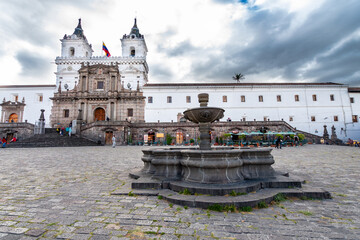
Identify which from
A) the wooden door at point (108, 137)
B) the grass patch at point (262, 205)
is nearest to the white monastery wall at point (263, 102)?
the wooden door at point (108, 137)

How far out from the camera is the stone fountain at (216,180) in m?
3.74

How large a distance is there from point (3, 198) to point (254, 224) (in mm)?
5084

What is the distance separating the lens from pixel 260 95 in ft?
122

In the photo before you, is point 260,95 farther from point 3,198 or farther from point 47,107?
point 47,107

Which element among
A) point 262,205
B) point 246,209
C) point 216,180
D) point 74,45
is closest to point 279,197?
point 262,205

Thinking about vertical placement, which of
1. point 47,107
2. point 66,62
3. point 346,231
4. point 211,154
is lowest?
point 346,231

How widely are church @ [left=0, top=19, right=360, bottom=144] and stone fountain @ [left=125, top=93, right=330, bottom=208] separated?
3093 cm

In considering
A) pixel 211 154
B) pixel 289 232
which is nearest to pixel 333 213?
pixel 289 232

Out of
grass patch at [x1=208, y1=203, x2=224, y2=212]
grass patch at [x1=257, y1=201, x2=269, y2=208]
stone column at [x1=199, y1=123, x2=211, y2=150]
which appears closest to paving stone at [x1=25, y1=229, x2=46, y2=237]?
grass patch at [x1=208, y1=203, x2=224, y2=212]

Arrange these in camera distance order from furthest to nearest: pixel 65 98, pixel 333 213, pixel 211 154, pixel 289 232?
pixel 65 98 < pixel 211 154 < pixel 333 213 < pixel 289 232

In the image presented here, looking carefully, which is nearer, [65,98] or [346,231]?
[346,231]

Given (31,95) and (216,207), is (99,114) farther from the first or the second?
(216,207)

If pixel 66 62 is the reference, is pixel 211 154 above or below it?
below

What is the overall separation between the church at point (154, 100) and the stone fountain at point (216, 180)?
101 feet
